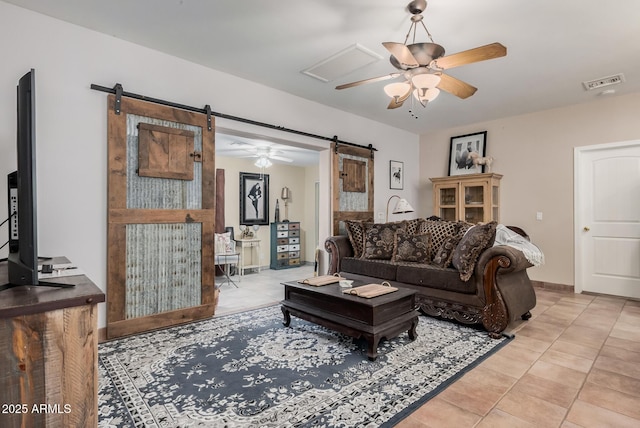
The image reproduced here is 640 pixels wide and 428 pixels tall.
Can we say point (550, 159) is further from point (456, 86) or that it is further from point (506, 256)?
point (456, 86)

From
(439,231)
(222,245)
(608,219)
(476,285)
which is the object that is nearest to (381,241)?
(439,231)

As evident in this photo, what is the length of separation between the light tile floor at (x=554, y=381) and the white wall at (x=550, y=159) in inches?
53.1

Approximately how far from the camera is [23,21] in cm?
253

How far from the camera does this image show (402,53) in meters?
2.23

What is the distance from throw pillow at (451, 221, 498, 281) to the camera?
313cm

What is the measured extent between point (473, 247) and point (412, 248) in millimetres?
847

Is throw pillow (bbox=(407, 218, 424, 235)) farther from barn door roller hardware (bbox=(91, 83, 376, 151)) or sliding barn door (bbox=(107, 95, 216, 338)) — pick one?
sliding barn door (bbox=(107, 95, 216, 338))

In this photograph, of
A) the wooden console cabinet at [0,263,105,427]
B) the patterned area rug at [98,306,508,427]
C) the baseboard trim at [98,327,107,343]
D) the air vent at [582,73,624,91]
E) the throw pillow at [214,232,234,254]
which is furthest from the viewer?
the throw pillow at [214,232,234,254]

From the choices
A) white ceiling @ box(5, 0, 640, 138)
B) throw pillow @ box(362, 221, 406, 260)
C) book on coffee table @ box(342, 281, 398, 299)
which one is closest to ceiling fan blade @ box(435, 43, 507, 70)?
white ceiling @ box(5, 0, 640, 138)

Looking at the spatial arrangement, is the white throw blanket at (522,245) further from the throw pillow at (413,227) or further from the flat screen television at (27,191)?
the flat screen television at (27,191)

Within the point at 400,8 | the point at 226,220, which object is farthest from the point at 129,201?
the point at 226,220

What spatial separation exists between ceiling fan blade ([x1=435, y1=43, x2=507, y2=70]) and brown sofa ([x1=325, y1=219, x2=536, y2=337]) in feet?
5.38

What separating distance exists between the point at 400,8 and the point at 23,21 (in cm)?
287

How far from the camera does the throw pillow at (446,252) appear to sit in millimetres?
3572
